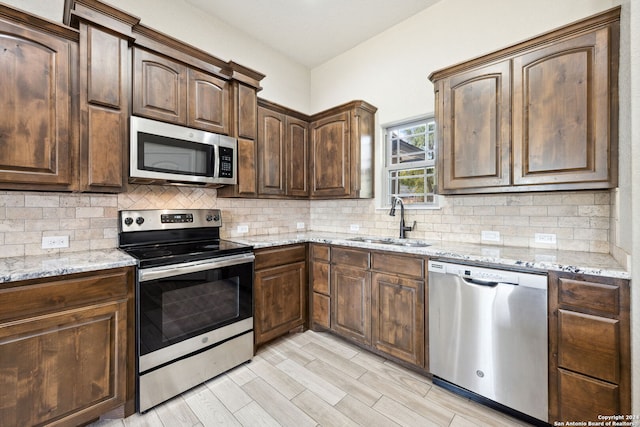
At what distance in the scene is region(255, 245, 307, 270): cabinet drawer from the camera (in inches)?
96.0

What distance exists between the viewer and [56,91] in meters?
1.67

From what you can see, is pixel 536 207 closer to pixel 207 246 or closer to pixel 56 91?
pixel 207 246

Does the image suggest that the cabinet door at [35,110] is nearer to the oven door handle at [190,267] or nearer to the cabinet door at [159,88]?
the cabinet door at [159,88]

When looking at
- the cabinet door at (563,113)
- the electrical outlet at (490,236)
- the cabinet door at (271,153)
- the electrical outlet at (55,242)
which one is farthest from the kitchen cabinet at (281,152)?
the cabinet door at (563,113)

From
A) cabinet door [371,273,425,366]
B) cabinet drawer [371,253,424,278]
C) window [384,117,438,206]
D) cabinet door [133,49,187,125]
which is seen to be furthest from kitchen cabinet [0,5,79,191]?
window [384,117,438,206]

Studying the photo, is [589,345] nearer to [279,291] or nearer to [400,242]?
[400,242]

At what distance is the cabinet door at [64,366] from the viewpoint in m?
1.34

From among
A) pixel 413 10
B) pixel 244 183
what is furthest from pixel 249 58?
pixel 413 10

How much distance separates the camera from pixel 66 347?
4.84 ft

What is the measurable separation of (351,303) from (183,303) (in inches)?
55.5

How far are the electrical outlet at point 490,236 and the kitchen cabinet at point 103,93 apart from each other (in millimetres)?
2865

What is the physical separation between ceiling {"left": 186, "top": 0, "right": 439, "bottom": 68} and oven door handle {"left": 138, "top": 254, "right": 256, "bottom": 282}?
8.10 feet

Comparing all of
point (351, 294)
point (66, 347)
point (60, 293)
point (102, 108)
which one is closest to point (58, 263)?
point (60, 293)

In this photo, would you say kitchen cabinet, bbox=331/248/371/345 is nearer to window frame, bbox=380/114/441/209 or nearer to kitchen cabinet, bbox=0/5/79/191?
window frame, bbox=380/114/441/209
